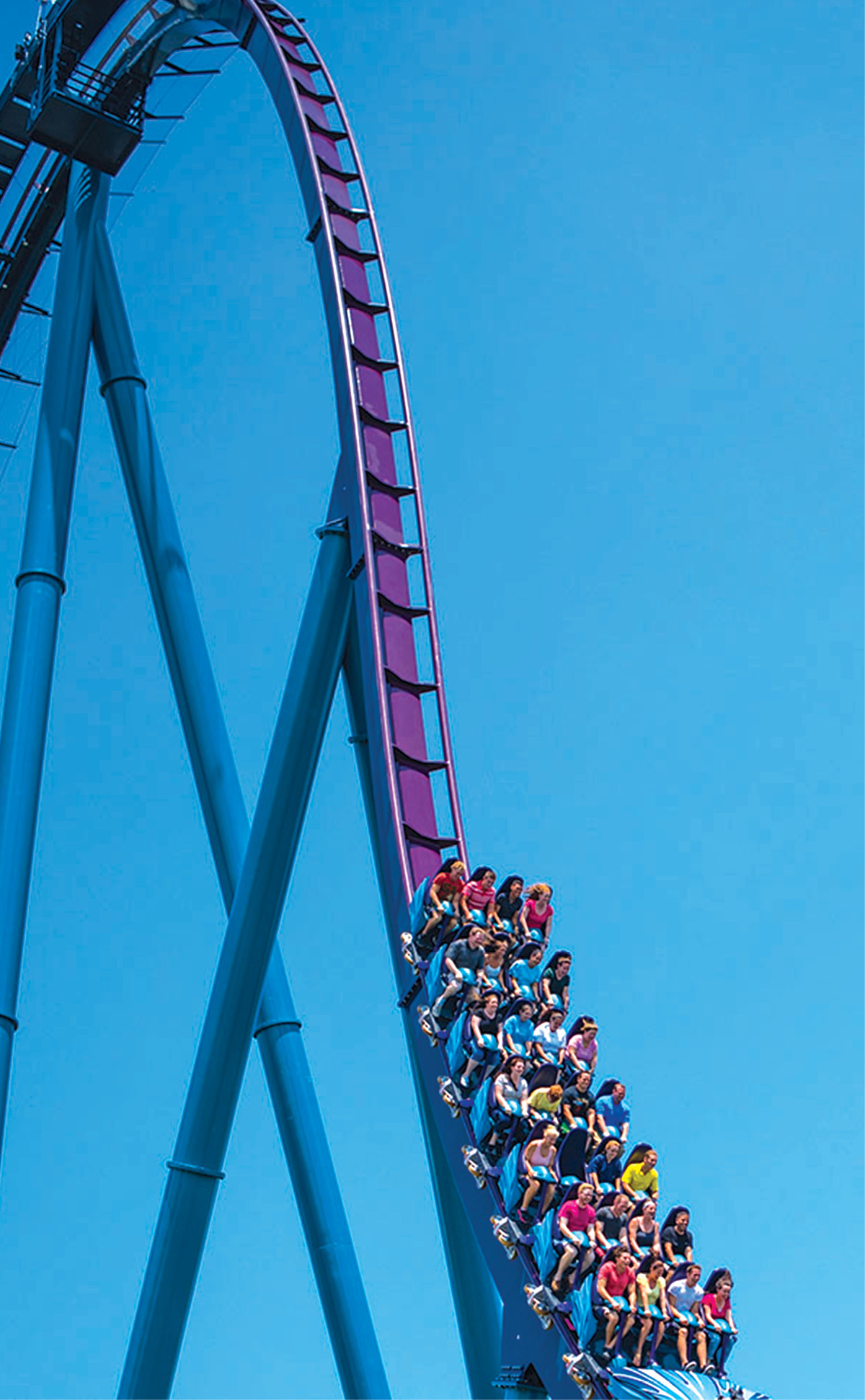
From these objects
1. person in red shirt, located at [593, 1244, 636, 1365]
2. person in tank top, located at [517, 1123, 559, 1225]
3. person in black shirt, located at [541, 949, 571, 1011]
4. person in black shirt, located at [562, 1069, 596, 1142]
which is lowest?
person in red shirt, located at [593, 1244, 636, 1365]

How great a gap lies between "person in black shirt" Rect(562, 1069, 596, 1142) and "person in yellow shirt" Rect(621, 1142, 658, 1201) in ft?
0.61

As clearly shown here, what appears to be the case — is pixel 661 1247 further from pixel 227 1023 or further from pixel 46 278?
pixel 46 278

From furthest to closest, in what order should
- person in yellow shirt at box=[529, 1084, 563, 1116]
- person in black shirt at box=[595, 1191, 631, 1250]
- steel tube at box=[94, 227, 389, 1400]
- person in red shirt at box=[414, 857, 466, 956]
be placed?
steel tube at box=[94, 227, 389, 1400]
person in red shirt at box=[414, 857, 466, 956]
person in yellow shirt at box=[529, 1084, 563, 1116]
person in black shirt at box=[595, 1191, 631, 1250]

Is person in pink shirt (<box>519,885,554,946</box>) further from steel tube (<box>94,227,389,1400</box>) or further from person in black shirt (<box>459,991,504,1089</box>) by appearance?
steel tube (<box>94,227,389,1400</box>)

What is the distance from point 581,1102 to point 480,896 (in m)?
1.14

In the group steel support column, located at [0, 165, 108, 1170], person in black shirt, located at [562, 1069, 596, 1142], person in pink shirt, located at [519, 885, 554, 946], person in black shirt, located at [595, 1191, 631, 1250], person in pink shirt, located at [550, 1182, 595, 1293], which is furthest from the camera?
steel support column, located at [0, 165, 108, 1170]

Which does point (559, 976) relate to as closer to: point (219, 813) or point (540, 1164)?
point (540, 1164)

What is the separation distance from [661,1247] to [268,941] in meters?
2.83

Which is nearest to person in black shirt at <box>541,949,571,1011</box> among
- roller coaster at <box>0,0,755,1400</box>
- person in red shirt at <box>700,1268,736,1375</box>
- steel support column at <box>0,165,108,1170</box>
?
roller coaster at <box>0,0,755,1400</box>

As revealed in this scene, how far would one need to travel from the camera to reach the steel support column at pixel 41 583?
379 inches

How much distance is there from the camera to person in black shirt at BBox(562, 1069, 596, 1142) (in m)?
7.34

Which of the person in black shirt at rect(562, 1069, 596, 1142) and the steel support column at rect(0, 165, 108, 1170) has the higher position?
the steel support column at rect(0, 165, 108, 1170)

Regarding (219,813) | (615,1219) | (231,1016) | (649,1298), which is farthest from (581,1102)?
(219,813)

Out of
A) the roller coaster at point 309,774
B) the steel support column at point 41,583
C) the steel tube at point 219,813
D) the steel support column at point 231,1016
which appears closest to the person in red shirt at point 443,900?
the roller coaster at point 309,774
